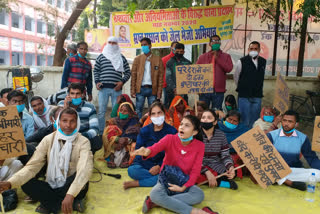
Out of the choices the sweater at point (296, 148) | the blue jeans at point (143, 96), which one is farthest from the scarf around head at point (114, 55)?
the sweater at point (296, 148)

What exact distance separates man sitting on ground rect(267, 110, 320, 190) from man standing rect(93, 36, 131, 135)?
10.3ft

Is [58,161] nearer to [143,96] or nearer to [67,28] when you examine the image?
[143,96]

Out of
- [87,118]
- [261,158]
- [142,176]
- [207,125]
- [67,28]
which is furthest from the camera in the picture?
[67,28]

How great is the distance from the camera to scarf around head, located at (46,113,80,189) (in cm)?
323

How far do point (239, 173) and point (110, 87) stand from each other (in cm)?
303

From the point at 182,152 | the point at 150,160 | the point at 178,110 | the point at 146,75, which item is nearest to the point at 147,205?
the point at 182,152

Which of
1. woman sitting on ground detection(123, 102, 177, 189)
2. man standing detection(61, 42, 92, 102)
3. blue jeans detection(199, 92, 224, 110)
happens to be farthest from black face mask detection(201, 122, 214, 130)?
man standing detection(61, 42, 92, 102)

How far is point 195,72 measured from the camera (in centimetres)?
498

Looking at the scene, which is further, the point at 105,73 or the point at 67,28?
the point at 67,28

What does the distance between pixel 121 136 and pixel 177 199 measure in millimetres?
1970

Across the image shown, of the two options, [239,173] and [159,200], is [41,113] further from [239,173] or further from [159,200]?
[239,173]

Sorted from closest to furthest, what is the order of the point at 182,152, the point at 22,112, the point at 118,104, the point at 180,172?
1. the point at 180,172
2. the point at 182,152
3. the point at 22,112
4. the point at 118,104

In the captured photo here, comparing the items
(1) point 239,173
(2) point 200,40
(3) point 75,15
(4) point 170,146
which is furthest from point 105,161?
(3) point 75,15

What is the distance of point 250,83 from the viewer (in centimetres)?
571
